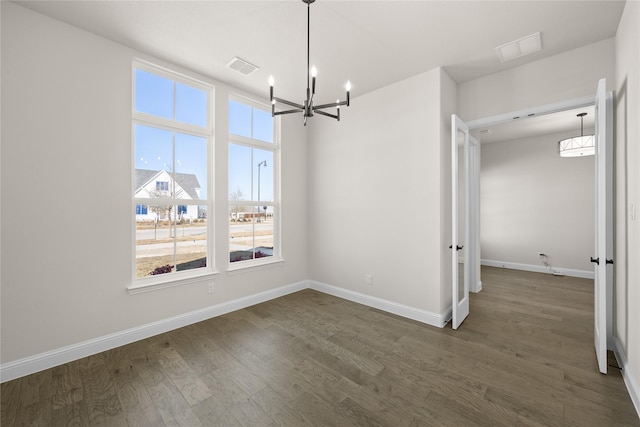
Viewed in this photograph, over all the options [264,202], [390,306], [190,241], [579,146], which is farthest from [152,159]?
[579,146]

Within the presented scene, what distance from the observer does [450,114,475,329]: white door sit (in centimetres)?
301

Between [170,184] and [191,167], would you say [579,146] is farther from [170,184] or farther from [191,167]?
[170,184]

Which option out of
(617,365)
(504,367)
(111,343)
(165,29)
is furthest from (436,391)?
(165,29)

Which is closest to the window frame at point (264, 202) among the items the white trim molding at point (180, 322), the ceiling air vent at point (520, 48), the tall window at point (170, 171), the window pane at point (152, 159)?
the tall window at point (170, 171)

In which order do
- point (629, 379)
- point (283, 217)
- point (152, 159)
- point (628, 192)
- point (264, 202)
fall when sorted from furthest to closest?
point (283, 217), point (264, 202), point (152, 159), point (628, 192), point (629, 379)

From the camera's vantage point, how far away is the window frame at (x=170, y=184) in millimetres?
2822

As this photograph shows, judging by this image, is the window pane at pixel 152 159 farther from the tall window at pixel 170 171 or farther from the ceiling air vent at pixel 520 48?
the ceiling air vent at pixel 520 48

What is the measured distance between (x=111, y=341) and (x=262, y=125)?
3146 millimetres

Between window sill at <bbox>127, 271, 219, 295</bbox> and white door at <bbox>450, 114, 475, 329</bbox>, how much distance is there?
286 centimetres

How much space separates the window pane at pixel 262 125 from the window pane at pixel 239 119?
0.10 metres

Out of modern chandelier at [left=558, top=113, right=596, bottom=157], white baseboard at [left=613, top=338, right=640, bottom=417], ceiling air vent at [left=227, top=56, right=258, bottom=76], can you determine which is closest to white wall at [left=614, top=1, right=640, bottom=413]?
white baseboard at [left=613, top=338, right=640, bottom=417]

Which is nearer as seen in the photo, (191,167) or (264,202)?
(191,167)

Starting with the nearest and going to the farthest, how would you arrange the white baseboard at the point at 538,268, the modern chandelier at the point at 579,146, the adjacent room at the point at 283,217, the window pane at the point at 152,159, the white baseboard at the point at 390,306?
the adjacent room at the point at 283,217 → the window pane at the point at 152,159 → the white baseboard at the point at 390,306 → the modern chandelier at the point at 579,146 → the white baseboard at the point at 538,268

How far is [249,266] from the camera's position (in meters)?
3.76
